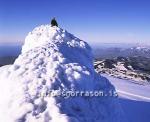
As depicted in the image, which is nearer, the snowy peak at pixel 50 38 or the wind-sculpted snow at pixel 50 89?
the wind-sculpted snow at pixel 50 89

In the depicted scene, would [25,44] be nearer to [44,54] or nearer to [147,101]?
[44,54]

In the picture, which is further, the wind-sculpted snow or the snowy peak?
the snowy peak

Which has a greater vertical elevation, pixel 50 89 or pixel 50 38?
pixel 50 38

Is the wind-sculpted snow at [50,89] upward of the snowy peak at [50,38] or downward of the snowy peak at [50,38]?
downward

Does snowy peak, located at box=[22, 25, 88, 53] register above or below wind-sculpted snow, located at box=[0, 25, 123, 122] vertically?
above

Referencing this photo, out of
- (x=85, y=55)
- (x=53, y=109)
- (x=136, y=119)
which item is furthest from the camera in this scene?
(x=136, y=119)

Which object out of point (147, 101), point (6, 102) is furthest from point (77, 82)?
point (147, 101)

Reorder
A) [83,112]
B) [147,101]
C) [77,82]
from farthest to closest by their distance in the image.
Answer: [147,101] → [77,82] → [83,112]

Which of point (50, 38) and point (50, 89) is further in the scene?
point (50, 38)
